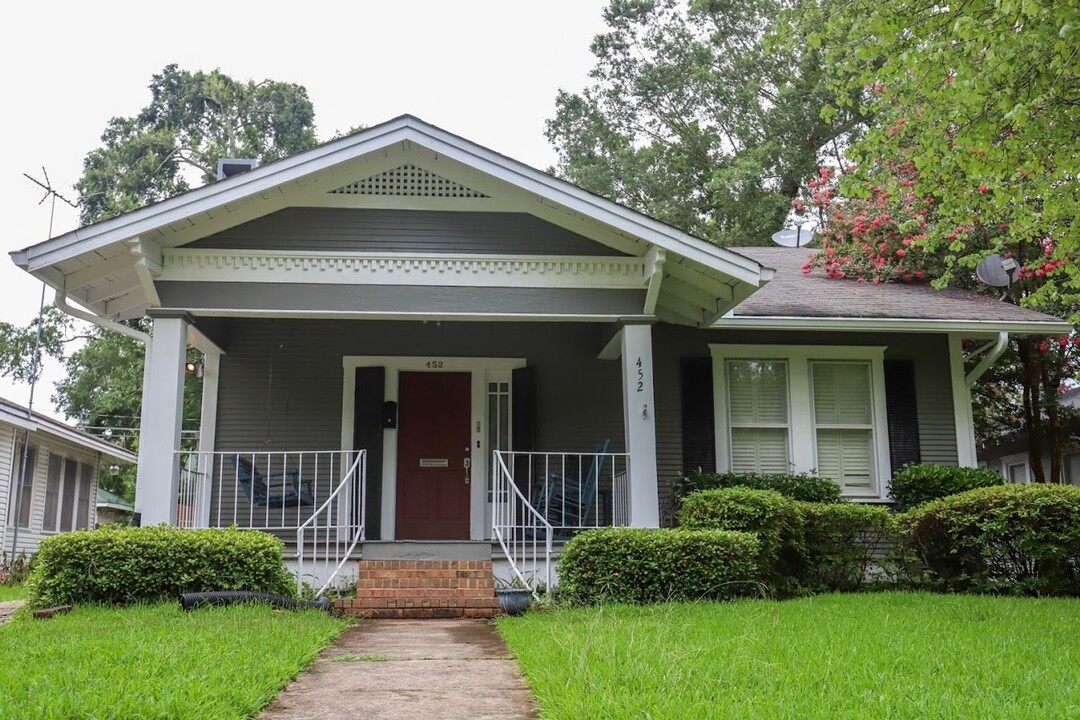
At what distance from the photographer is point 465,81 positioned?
26828 millimetres

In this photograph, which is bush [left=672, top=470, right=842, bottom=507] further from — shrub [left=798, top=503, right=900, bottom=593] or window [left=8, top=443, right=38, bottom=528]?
window [left=8, top=443, right=38, bottom=528]

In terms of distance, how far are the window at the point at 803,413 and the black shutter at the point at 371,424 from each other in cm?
374

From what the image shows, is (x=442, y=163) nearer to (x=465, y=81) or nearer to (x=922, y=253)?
(x=922, y=253)

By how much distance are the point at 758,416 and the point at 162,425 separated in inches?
247

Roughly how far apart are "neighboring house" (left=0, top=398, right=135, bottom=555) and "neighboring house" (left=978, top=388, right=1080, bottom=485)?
16.5 meters

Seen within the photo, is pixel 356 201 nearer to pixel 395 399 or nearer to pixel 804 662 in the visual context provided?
pixel 395 399

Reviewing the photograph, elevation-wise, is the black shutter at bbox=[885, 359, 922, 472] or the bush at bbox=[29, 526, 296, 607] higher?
the black shutter at bbox=[885, 359, 922, 472]

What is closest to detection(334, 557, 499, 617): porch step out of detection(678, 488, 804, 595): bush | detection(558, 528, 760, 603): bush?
detection(558, 528, 760, 603): bush

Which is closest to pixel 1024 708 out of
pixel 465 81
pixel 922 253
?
pixel 922 253

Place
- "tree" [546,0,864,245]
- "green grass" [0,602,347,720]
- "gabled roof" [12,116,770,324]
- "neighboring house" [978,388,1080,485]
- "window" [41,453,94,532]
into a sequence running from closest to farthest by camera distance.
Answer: "green grass" [0,602,347,720]
"gabled roof" [12,116,770,324]
"neighboring house" [978,388,1080,485]
"window" [41,453,94,532]
"tree" [546,0,864,245]

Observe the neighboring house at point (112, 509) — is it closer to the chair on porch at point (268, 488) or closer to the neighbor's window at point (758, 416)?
the chair on porch at point (268, 488)

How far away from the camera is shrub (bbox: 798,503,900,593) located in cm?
870

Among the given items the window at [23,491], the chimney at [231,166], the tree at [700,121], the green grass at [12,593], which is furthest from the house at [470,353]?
the tree at [700,121]

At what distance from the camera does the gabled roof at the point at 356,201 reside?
8.26m
